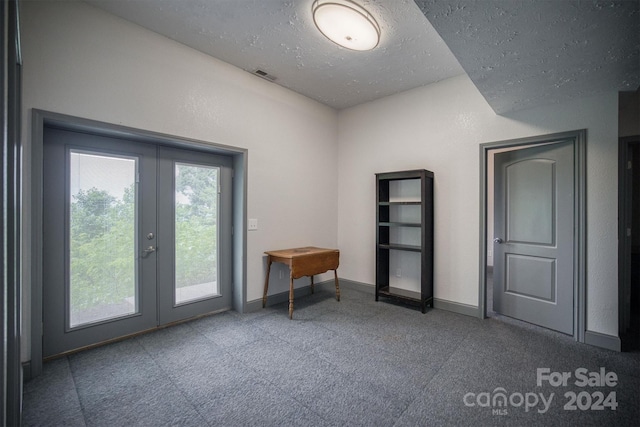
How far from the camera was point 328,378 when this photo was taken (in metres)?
2.08

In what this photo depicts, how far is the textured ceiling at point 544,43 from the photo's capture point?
5.00ft

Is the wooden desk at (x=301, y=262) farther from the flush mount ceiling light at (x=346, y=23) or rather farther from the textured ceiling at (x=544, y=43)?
the textured ceiling at (x=544, y=43)

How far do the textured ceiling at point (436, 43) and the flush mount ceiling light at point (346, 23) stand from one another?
86 mm

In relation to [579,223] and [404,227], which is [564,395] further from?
[404,227]

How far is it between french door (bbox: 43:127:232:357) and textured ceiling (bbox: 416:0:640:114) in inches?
106

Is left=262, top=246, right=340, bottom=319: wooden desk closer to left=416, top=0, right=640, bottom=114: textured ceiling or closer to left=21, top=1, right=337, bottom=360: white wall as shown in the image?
left=21, top=1, right=337, bottom=360: white wall

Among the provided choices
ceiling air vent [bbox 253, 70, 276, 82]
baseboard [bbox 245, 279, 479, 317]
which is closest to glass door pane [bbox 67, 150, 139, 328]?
baseboard [bbox 245, 279, 479, 317]

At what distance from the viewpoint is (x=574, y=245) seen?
2723 millimetres

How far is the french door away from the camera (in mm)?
2338

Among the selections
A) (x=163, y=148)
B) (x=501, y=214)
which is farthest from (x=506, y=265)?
(x=163, y=148)

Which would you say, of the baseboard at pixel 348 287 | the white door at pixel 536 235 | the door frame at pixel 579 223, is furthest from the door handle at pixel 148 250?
the door frame at pixel 579 223

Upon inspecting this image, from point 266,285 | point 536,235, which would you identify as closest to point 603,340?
point 536,235

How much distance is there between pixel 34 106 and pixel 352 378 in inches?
121

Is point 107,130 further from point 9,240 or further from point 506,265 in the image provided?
point 506,265
